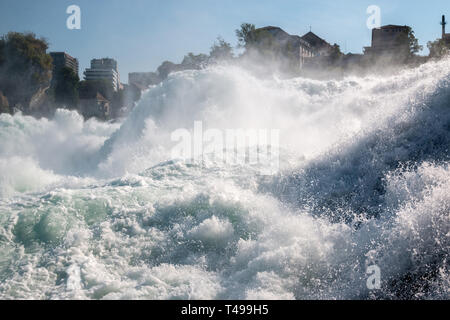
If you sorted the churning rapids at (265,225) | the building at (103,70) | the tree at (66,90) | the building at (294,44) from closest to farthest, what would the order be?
the churning rapids at (265,225) → the tree at (66,90) → the building at (294,44) → the building at (103,70)

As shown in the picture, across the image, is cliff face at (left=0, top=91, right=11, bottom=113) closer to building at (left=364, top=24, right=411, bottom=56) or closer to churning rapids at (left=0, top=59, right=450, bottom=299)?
churning rapids at (left=0, top=59, right=450, bottom=299)

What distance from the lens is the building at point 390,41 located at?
3344 centimetres

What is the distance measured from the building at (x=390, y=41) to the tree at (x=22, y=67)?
105 feet

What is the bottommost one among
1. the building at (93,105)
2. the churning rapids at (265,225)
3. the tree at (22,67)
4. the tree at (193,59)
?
the churning rapids at (265,225)

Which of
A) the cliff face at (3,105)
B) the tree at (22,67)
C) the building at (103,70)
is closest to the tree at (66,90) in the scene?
the tree at (22,67)

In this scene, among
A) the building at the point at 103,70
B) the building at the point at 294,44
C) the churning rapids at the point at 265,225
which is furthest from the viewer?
the building at the point at 103,70

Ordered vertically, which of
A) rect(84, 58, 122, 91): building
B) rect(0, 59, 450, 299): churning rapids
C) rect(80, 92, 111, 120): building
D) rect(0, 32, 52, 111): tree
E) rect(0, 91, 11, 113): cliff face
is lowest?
rect(0, 59, 450, 299): churning rapids

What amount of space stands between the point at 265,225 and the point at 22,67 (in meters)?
36.2

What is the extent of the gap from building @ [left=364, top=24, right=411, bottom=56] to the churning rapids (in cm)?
2712

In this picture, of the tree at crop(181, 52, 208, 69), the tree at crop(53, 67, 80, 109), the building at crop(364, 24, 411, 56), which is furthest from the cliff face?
the building at crop(364, 24, 411, 56)

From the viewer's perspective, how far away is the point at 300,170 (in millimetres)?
7195

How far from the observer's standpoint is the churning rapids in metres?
4.20

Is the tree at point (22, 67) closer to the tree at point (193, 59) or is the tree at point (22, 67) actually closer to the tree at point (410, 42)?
the tree at point (193, 59)
